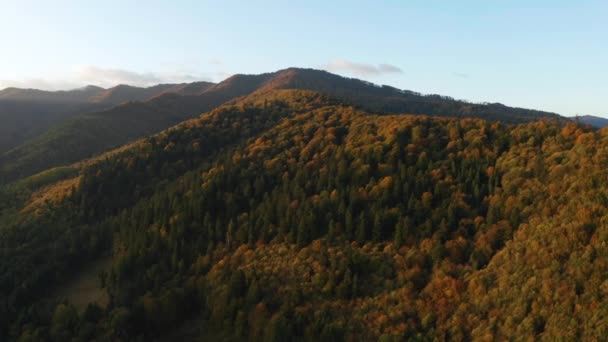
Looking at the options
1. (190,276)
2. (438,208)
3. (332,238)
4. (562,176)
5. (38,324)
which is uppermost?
(562,176)

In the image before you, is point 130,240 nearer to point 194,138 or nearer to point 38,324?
point 38,324

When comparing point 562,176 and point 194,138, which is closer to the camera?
Answer: point 562,176

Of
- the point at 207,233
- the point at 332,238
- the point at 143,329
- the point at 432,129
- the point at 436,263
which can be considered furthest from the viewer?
the point at 432,129

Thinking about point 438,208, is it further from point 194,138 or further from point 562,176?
point 194,138

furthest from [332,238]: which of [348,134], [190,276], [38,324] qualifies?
[38,324]

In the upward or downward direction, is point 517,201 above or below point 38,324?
above

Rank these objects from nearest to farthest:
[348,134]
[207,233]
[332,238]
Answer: [332,238]
[207,233]
[348,134]
